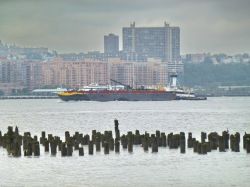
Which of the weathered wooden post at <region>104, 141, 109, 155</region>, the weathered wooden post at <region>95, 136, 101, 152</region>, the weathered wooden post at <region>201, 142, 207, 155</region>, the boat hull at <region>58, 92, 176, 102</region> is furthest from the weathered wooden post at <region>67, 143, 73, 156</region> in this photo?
the boat hull at <region>58, 92, 176, 102</region>

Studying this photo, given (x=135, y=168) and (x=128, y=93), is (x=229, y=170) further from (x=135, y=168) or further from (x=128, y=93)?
(x=128, y=93)

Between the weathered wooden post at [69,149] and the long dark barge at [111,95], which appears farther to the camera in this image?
the long dark barge at [111,95]

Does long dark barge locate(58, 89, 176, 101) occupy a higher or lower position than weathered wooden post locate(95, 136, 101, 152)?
higher

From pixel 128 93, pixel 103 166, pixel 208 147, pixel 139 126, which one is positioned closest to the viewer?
pixel 103 166

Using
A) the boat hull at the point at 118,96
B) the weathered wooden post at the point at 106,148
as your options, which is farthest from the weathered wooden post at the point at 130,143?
Result: the boat hull at the point at 118,96

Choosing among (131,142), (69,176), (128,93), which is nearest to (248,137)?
(131,142)

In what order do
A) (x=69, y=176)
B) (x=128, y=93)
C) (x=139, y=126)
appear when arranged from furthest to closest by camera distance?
1. (x=128, y=93)
2. (x=139, y=126)
3. (x=69, y=176)

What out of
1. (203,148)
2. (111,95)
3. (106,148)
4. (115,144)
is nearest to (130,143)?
(115,144)

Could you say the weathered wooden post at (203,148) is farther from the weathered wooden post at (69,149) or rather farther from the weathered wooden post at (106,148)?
the weathered wooden post at (69,149)

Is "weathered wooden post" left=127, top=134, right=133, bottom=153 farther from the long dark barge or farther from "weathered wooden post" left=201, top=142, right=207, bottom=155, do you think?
the long dark barge

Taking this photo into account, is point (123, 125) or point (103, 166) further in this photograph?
point (123, 125)

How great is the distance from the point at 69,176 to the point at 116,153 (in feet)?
20.4

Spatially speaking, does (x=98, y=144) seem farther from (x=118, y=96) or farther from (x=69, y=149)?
(x=118, y=96)

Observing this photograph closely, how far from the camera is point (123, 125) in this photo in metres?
74.6
